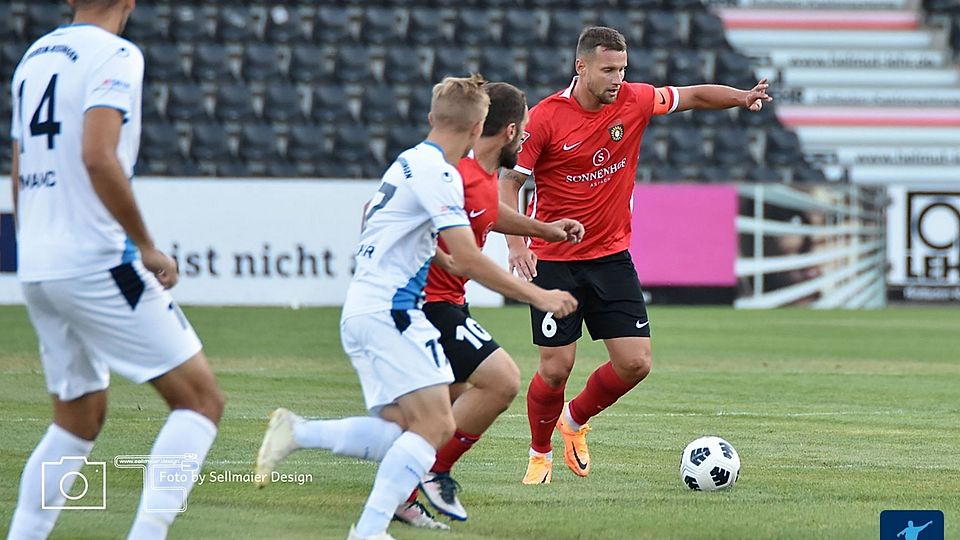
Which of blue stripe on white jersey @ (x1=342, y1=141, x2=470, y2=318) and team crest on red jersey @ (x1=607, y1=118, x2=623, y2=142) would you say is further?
team crest on red jersey @ (x1=607, y1=118, x2=623, y2=142)

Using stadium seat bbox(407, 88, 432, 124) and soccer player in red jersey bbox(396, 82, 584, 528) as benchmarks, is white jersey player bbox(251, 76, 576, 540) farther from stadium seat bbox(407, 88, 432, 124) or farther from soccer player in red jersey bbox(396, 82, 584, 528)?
stadium seat bbox(407, 88, 432, 124)

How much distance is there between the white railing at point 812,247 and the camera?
73.1 ft

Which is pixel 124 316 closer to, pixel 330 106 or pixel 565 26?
pixel 330 106

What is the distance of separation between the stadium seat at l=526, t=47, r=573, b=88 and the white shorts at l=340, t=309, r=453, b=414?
20297mm

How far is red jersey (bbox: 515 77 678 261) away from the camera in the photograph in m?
7.66

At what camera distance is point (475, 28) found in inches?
1029

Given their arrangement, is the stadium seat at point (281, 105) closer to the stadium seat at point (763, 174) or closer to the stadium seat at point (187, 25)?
the stadium seat at point (187, 25)

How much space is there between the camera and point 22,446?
7.95 meters

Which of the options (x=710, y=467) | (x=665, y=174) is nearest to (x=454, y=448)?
(x=710, y=467)

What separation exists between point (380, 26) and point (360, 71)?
0.97 m

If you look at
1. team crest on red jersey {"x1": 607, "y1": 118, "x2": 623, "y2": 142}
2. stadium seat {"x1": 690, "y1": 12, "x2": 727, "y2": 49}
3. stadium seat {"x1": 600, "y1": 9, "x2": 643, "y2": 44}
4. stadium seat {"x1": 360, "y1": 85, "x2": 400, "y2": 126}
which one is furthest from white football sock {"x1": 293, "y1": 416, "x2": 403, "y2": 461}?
stadium seat {"x1": 690, "y1": 12, "x2": 727, "y2": 49}

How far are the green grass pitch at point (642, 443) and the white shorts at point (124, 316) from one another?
114cm

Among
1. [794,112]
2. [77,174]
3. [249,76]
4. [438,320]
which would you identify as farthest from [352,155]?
[77,174]

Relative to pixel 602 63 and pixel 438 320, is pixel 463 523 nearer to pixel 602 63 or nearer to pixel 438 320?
pixel 438 320
